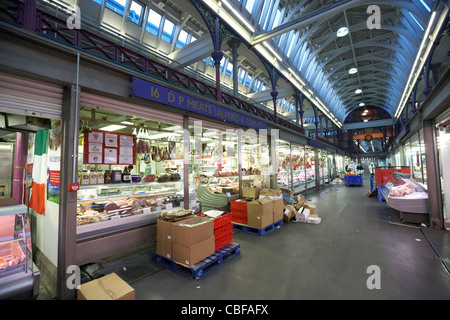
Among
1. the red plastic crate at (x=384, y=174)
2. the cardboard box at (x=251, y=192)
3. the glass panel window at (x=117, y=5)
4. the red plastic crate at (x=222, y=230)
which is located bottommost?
the red plastic crate at (x=222, y=230)

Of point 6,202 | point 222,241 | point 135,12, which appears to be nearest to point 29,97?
point 6,202

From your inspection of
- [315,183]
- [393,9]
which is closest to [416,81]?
[393,9]

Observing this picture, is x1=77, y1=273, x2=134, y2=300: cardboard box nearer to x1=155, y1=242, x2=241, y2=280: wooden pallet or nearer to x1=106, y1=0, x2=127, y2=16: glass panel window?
x1=155, y1=242, x2=241, y2=280: wooden pallet

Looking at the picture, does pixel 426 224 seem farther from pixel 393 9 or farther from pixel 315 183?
pixel 393 9

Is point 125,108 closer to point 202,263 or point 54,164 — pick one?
point 54,164

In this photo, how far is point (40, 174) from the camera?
3.82 m

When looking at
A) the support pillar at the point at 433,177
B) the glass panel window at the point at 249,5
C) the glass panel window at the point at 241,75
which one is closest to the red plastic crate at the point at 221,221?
the support pillar at the point at 433,177

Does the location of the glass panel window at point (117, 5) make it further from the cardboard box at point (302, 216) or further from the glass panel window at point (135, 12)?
the cardboard box at point (302, 216)

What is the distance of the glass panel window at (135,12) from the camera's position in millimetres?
9477

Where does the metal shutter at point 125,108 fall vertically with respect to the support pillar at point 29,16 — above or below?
below

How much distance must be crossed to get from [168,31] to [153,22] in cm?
93

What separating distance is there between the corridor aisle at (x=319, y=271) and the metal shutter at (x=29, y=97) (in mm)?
3105

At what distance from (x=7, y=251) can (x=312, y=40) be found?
55.4ft

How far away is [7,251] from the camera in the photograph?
7.11ft
